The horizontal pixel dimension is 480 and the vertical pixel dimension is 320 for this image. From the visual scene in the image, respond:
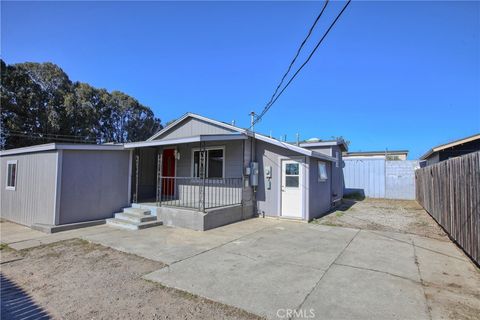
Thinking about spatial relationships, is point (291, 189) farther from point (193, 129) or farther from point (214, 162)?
point (193, 129)

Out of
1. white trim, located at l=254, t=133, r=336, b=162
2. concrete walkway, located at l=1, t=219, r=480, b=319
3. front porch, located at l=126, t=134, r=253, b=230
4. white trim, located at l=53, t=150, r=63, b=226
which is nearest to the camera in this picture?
concrete walkway, located at l=1, t=219, r=480, b=319

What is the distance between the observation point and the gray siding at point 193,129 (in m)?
9.83

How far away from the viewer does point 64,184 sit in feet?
25.3

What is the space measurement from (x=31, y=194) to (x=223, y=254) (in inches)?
285

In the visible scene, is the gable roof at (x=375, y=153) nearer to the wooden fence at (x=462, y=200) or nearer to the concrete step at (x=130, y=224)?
the wooden fence at (x=462, y=200)

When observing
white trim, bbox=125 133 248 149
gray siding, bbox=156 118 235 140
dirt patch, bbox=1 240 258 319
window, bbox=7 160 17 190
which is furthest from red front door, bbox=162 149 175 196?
dirt patch, bbox=1 240 258 319

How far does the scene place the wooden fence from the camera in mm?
4496

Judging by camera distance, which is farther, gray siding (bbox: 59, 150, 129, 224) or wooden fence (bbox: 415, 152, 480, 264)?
gray siding (bbox: 59, 150, 129, 224)

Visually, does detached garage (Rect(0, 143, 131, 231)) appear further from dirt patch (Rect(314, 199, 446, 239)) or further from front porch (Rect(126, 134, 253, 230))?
dirt patch (Rect(314, 199, 446, 239))

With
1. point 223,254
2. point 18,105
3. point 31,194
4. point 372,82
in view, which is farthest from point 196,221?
point 18,105

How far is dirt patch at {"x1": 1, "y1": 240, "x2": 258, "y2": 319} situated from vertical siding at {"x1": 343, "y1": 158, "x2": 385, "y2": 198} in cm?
1618

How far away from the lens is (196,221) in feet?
24.7

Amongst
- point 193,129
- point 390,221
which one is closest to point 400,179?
point 390,221

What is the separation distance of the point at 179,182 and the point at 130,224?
3.23 m
